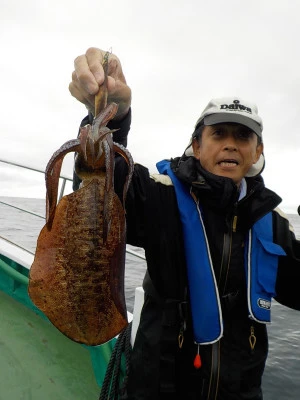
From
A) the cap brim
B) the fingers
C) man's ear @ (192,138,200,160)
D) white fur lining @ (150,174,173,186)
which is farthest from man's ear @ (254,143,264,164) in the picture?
the fingers

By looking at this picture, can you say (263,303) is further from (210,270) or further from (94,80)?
(94,80)

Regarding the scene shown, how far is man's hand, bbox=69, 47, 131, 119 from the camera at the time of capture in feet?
4.02

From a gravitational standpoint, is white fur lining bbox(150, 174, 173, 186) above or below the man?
above

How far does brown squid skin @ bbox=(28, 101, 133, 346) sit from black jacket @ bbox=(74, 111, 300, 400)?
0.63 metres

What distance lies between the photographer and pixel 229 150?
7.09ft

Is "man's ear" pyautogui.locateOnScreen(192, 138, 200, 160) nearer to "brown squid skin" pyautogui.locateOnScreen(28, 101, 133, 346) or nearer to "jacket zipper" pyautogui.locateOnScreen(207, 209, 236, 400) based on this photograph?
"jacket zipper" pyautogui.locateOnScreen(207, 209, 236, 400)

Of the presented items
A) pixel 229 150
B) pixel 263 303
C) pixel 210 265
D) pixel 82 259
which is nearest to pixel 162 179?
pixel 229 150

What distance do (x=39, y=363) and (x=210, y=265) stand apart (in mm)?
1964

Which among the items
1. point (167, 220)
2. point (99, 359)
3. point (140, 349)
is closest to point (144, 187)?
point (167, 220)

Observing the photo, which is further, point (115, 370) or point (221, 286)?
point (115, 370)

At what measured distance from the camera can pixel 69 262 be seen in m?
1.12

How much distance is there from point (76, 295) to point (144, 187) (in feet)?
2.93

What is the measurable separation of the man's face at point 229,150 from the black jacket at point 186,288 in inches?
4.3

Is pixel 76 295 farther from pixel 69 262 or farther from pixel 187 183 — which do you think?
pixel 187 183
